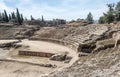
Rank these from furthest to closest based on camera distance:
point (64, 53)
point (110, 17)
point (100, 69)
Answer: point (110, 17)
point (64, 53)
point (100, 69)

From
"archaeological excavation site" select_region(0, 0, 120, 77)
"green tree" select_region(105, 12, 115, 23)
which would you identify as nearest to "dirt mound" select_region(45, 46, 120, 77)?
"archaeological excavation site" select_region(0, 0, 120, 77)

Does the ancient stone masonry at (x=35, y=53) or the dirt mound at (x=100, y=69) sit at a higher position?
the dirt mound at (x=100, y=69)

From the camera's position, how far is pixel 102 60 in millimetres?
13312

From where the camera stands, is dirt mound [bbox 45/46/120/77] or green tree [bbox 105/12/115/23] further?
green tree [bbox 105/12/115/23]

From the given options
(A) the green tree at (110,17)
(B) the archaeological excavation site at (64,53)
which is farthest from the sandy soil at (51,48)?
(A) the green tree at (110,17)

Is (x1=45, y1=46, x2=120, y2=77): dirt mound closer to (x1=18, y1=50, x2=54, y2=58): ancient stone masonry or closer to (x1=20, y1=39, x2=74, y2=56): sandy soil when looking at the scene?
(x1=20, y1=39, x2=74, y2=56): sandy soil

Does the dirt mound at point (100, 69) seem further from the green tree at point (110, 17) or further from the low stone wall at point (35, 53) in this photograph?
the green tree at point (110, 17)

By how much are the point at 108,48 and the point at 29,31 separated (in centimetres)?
3596

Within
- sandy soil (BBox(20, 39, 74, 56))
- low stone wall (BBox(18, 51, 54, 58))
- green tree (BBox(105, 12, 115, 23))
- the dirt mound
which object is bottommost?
low stone wall (BBox(18, 51, 54, 58))

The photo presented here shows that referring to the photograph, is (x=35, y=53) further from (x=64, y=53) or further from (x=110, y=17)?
Result: (x=110, y=17)

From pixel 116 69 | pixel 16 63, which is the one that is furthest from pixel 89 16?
pixel 116 69

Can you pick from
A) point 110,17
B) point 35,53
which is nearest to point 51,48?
point 35,53

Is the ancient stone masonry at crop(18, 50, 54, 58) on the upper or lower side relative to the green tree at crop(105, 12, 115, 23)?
lower

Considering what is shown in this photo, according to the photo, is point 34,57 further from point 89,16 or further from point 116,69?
point 89,16
